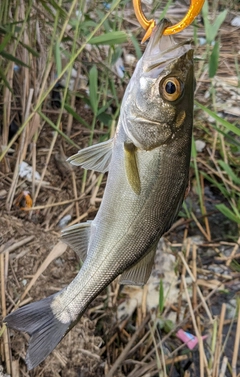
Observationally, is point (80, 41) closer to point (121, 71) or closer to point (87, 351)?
point (121, 71)

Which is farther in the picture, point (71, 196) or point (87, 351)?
point (71, 196)

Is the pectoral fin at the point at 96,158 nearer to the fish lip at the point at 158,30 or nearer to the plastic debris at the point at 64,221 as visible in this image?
the fish lip at the point at 158,30

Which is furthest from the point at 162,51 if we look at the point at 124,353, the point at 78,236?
the point at 124,353

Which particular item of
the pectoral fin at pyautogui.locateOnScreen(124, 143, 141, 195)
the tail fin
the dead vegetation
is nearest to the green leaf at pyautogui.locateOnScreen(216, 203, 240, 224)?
the dead vegetation

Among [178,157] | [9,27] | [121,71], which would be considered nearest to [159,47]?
[178,157]

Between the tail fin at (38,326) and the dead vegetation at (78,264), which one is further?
the dead vegetation at (78,264)

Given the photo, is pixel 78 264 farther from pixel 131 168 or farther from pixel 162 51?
pixel 162 51

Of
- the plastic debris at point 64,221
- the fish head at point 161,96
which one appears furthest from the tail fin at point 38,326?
the plastic debris at point 64,221

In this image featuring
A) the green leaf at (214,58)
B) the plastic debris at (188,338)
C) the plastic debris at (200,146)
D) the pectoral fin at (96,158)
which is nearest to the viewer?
the pectoral fin at (96,158)
